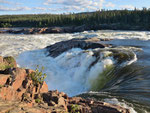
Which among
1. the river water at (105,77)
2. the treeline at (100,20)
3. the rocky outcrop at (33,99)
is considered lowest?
the river water at (105,77)

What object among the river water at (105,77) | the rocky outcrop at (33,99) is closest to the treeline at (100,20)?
the river water at (105,77)

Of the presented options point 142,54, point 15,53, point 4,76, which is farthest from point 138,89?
point 15,53

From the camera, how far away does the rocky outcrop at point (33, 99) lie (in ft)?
17.5

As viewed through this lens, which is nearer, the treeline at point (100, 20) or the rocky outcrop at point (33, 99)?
the rocky outcrop at point (33, 99)

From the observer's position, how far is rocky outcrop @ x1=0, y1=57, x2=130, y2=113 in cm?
533

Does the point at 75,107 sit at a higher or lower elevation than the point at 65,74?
higher

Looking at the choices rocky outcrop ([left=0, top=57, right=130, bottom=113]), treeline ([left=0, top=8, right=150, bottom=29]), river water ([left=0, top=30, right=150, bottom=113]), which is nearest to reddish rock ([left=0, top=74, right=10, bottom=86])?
rocky outcrop ([left=0, top=57, right=130, bottom=113])

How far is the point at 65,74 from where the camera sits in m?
16.3

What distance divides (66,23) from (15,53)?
62.7 metres

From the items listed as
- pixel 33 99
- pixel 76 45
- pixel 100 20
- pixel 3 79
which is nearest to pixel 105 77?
pixel 33 99

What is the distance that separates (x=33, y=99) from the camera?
6043mm

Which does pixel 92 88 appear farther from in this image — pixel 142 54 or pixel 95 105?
pixel 142 54

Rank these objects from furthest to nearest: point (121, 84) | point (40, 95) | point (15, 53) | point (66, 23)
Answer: point (66, 23) → point (15, 53) → point (121, 84) → point (40, 95)

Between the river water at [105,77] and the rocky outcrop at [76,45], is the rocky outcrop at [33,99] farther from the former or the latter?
the rocky outcrop at [76,45]
